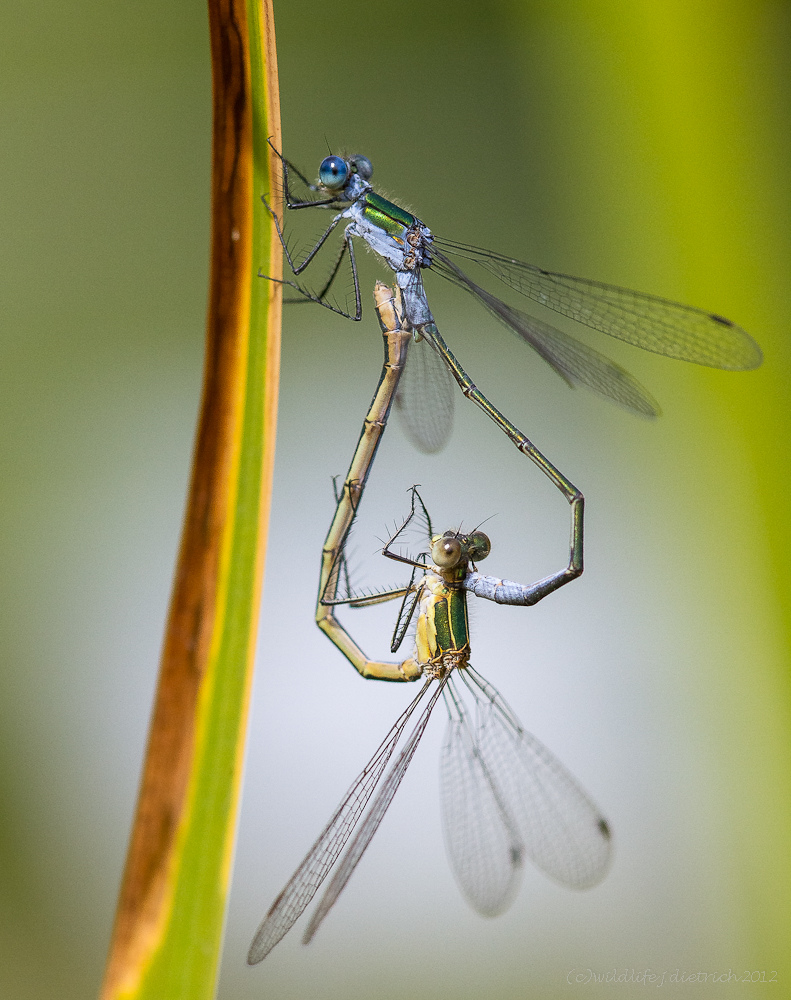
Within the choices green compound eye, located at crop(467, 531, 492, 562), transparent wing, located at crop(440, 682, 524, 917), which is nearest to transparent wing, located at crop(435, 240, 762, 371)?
green compound eye, located at crop(467, 531, 492, 562)

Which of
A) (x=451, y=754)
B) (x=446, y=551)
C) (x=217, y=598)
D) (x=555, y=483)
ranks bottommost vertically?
(x=451, y=754)

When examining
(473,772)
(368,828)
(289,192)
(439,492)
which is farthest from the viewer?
(439,492)

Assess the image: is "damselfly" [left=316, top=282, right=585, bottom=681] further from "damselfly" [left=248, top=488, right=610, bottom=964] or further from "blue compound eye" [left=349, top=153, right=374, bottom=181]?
"blue compound eye" [left=349, top=153, right=374, bottom=181]

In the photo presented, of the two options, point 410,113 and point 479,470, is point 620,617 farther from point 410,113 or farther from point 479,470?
point 410,113

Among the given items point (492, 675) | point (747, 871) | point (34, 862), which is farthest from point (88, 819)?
point (747, 871)

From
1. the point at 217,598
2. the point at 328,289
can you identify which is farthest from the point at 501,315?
the point at 217,598

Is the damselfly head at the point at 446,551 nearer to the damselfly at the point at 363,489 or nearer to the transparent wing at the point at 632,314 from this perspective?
the damselfly at the point at 363,489

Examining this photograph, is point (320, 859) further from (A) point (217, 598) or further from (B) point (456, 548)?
(A) point (217, 598)
